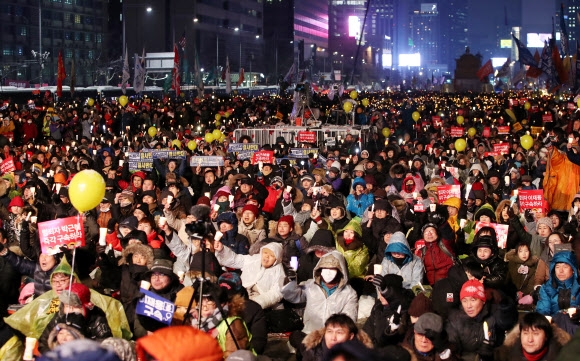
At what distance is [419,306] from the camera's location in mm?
6844

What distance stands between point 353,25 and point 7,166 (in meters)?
184

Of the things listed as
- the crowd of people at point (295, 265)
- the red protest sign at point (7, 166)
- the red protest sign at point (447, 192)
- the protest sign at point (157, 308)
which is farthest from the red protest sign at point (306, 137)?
the protest sign at point (157, 308)

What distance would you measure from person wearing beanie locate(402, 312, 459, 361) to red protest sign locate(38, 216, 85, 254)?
371 cm

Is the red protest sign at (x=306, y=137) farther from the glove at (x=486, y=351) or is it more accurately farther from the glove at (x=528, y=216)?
the glove at (x=486, y=351)

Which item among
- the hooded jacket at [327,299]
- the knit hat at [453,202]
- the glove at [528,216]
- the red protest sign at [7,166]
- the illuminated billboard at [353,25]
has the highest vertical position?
the illuminated billboard at [353,25]

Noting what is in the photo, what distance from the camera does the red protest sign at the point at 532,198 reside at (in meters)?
11.6

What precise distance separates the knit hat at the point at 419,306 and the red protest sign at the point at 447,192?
18.4 feet

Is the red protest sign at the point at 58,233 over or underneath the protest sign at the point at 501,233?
over

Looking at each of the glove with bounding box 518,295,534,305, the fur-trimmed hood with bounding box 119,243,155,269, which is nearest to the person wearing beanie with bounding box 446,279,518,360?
the glove with bounding box 518,295,534,305

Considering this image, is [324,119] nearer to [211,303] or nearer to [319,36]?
[211,303]

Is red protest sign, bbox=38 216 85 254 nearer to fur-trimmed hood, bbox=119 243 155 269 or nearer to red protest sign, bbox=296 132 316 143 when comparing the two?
fur-trimmed hood, bbox=119 243 155 269

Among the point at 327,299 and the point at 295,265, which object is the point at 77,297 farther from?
the point at 295,265

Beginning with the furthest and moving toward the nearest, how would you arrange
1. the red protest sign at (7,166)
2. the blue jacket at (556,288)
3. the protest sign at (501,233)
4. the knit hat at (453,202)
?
the red protest sign at (7,166), the knit hat at (453,202), the protest sign at (501,233), the blue jacket at (556,288)

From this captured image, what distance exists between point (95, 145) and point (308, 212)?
897 centimetres
